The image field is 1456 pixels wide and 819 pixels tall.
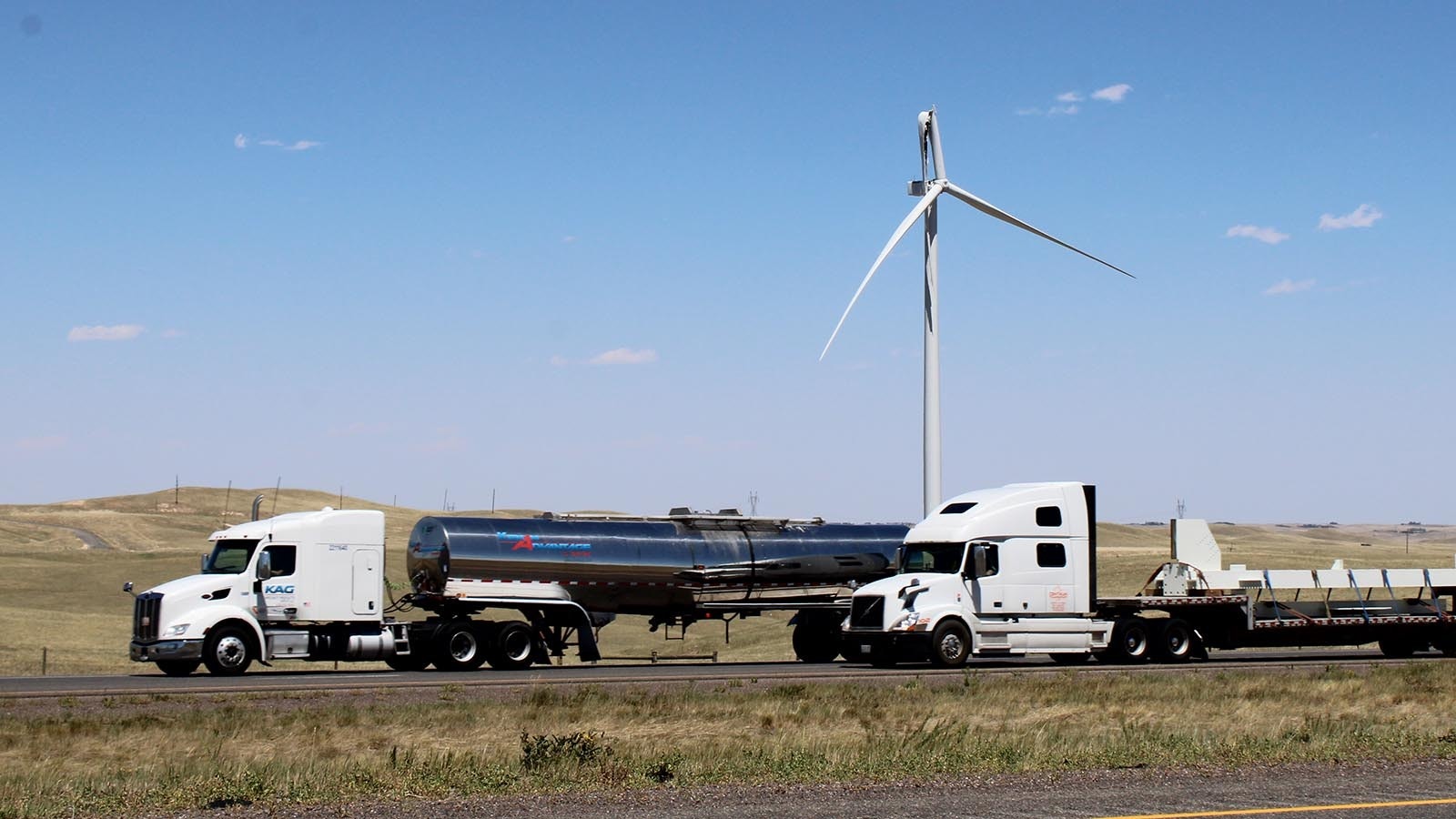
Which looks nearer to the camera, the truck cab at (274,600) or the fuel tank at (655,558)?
the truck cab at (274,600)

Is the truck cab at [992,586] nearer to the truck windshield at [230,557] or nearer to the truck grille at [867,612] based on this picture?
the truck grille at [867,612]

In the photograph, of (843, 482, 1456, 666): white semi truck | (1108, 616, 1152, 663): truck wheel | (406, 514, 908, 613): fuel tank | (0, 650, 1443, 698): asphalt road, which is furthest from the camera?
(1108, 616, 1152, 663): truck wheel

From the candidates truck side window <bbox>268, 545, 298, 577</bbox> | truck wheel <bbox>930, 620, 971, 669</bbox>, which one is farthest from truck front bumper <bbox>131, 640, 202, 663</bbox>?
truck wheel <bbox>930, 620, 971, 669</bbox>

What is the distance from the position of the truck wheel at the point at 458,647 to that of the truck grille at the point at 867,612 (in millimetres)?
8135

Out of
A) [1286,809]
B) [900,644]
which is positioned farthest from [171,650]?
[1286,809]

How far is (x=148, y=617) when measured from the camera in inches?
1191

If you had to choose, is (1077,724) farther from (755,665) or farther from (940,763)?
(755,665)

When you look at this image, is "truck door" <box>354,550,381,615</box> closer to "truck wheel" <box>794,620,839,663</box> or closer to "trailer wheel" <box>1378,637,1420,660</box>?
"truck wheel" <box>794,620,839,663</box>

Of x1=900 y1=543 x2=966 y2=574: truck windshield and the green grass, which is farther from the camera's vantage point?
x1=900 y1=543 x2=966 y2=574: truck windshield

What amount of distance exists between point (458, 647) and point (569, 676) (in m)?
4.18

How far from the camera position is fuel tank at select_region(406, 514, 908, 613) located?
33375 millimetres

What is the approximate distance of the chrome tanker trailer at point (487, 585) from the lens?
3078 centimetres

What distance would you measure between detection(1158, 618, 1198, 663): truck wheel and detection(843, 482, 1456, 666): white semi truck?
2cm

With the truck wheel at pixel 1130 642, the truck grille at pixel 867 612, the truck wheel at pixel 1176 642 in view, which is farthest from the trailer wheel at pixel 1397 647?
the truck grille at pixel 867 612
